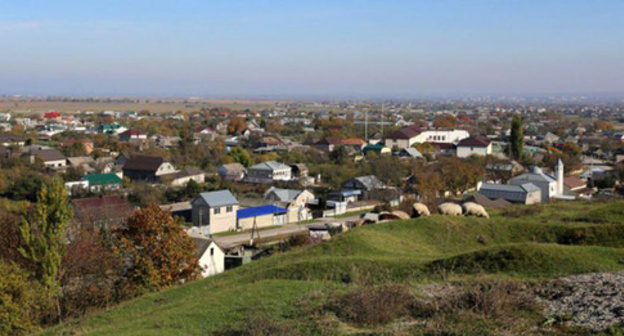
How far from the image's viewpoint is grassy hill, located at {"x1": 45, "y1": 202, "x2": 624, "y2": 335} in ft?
23.2

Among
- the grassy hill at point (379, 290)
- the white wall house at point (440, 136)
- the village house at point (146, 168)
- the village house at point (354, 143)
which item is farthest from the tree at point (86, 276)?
the white wall house at point (440, 136)

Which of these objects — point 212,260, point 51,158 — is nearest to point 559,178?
point 212,260

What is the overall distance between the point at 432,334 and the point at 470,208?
10740 millimetres

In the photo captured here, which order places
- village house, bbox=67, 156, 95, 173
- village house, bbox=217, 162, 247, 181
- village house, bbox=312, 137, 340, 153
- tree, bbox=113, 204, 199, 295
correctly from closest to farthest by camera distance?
tree, bbox=113, 204, 199, 295
village house, bbox=67, 156, 95, 173
village house, bbox=217, 162, 247, 181
village house, bbox=312, 137, 340, 153

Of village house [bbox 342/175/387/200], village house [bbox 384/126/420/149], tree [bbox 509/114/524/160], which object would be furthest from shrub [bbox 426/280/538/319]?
village house [bbox 384/126/420/149]

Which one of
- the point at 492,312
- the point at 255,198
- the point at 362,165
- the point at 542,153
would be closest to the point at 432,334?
the point at 492,312

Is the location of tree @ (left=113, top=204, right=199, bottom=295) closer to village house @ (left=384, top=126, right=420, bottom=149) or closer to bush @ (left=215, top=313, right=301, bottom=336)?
bush @ (left=215, top=313, right=301, bottom=336)

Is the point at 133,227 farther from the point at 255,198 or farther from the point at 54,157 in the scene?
the point at 54,157

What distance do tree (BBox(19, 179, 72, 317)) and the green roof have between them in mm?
21217

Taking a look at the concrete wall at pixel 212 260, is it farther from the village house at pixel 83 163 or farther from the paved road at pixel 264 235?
the village house at pixel 83 163

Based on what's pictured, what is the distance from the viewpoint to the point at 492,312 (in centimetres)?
706

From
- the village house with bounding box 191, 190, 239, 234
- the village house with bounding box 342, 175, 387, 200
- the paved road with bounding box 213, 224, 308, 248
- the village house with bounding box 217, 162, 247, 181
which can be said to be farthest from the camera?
the village house with bounding box 217, 162, 247, 181

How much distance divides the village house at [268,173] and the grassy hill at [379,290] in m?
23.4

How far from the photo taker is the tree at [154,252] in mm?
12945
